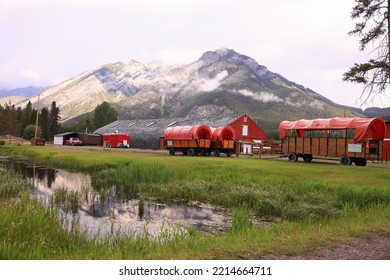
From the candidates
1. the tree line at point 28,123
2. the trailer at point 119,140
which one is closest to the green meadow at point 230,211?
the trailer at point 119,140

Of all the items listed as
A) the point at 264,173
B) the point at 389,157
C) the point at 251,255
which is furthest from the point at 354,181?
the point at 389,157

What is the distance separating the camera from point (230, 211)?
53.6 feet

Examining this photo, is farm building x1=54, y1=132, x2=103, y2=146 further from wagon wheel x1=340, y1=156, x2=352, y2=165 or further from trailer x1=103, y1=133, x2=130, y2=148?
wagon wheel x1=340, y1=156, x2=352, y2=165

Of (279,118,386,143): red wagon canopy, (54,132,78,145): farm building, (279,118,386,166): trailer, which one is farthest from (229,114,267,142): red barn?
(54,132,78,145): farm building

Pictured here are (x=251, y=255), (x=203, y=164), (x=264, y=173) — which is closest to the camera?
(x=251, y=255)

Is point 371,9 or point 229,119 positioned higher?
point 371,9

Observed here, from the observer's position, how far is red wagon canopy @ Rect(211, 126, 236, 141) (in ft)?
140

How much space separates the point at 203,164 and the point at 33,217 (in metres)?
18.1

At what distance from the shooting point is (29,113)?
4616 inches

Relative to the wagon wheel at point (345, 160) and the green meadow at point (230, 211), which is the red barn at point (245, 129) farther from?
the green meadow at point (230, 211)

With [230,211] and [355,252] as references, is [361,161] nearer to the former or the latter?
[230,211]

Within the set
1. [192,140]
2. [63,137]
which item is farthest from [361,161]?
[63,137]

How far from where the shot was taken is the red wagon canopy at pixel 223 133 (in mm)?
42688

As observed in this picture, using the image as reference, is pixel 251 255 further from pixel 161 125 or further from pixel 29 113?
pixel 29 113
